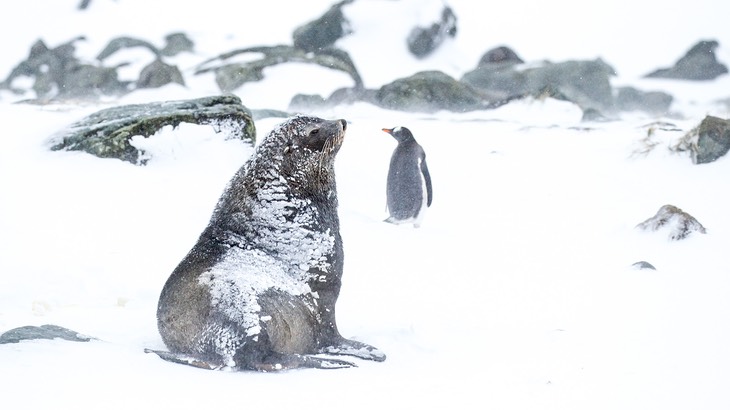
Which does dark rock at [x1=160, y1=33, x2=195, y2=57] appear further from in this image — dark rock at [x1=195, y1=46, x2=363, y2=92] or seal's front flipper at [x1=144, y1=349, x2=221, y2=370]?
seal's front flipper at [x1=144, y1=349, x2=221, y2=370]

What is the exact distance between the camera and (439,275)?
231 inches

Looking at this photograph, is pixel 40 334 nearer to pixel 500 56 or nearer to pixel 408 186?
pixel 408 186

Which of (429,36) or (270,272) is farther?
(429,36)

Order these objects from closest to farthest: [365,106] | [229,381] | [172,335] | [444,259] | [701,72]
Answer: [229,381]
[172,335]
[444,259]
[365,106]
[701,72]

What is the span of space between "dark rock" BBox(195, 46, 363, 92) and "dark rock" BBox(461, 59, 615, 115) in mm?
3645

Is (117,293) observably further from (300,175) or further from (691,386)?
(691,386)

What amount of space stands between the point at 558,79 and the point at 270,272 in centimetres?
1886

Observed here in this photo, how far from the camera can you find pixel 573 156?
10.8m

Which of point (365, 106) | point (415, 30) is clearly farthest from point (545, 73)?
point (365, 106)

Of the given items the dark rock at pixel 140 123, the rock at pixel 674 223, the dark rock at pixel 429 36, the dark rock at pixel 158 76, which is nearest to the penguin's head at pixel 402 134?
the dark rock at pixel 140 123

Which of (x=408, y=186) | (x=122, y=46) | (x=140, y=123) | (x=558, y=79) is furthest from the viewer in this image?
(x=122, y=46)

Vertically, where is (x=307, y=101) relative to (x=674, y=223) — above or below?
above

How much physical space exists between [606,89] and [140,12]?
18060mm

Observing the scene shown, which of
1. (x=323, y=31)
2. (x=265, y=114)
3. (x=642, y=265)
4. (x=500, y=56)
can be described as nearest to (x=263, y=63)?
(x=323, y=31)
